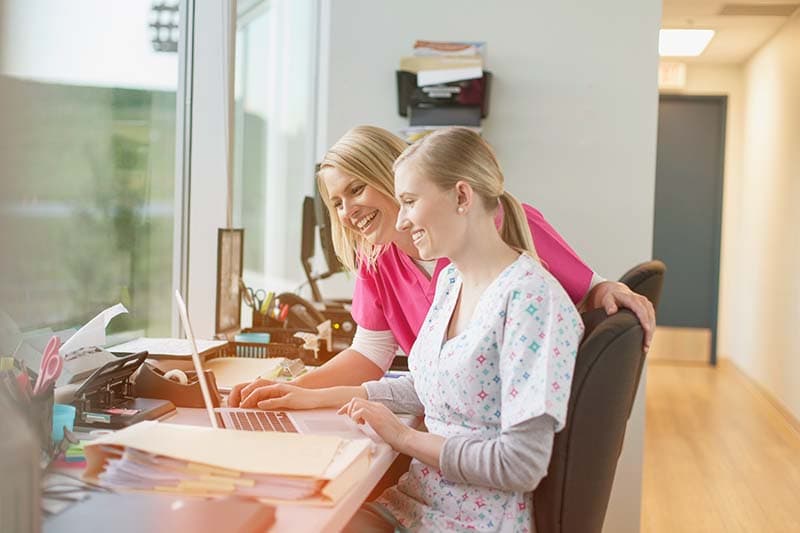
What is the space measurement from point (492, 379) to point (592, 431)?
0.17 metres

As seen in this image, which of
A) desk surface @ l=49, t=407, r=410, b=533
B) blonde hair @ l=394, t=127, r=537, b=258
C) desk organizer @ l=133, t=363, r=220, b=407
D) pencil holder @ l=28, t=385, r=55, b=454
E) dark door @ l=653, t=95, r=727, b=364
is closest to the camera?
desk surface @ l=49, t=407, r=410, b=533

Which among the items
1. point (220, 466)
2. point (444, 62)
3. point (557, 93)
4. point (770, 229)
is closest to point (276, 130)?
point (444, 62)

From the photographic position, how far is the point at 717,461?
4.78m

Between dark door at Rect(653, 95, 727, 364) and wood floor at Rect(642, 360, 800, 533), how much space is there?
44.8 inches

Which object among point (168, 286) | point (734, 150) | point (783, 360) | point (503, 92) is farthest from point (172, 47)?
point (734, 150)

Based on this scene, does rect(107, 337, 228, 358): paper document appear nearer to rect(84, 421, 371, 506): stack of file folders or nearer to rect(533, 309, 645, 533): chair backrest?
rect(84, 421, 371, 506): stack of file folders

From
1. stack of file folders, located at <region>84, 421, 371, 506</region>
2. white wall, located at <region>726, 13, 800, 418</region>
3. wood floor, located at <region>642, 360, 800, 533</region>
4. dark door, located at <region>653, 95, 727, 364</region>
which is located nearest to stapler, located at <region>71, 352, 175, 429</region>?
stack of file folders, located at <region>84, 421, 371, 506</region>

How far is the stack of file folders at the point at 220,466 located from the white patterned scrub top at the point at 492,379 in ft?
0.72

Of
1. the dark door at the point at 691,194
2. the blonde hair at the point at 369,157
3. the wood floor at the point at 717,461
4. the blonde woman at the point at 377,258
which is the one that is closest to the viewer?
the blonde woman at the point at 377,258

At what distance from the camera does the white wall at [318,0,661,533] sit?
11.5ft

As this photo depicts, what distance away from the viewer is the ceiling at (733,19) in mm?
5961

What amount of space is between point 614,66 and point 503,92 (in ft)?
1.35

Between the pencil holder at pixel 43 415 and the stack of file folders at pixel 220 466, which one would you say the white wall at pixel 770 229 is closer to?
the stack of file folders at pixel 220 466

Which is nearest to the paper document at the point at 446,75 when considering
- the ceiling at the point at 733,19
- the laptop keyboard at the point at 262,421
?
the laptop keyboard at the point at 262,421
